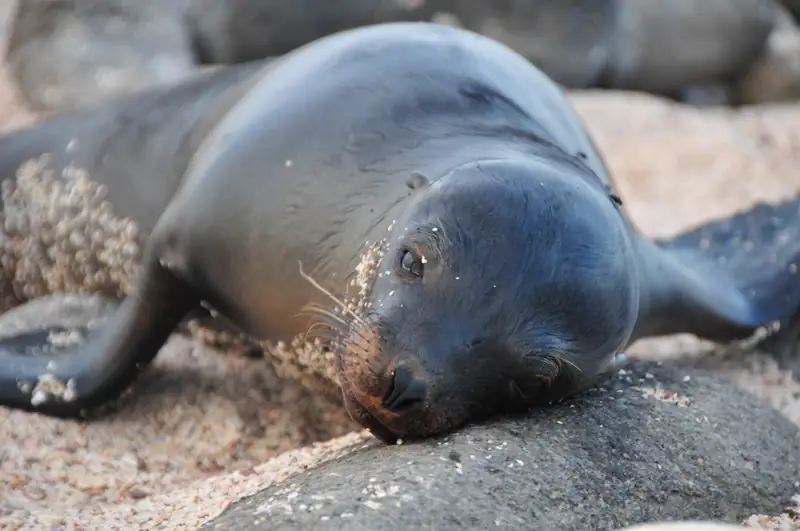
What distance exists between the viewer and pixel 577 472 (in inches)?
83.9

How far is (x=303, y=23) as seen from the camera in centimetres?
624

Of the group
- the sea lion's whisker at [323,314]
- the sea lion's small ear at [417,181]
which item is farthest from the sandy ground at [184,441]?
the sea lion's small ear at [417,181]

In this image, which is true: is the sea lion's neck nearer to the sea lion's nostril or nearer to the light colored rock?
the sea lion's nostril

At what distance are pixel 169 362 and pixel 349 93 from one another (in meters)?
1.11

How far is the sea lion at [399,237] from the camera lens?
2.14 metres

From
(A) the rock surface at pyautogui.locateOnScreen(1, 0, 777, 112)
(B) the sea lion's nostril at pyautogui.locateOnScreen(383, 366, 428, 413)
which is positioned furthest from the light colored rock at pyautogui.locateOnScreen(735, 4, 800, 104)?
(B) the sea lion's nostril at pyautogui.locateOnScreen(383, 366, 428, 413)

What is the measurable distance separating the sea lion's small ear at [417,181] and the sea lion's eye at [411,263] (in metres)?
0.26

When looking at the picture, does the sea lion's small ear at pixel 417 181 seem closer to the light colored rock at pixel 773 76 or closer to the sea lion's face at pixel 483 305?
the sea lion's face at pixel 483 305

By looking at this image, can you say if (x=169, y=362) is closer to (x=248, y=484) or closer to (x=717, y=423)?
(x=248, y=484)

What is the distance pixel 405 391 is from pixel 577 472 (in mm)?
413

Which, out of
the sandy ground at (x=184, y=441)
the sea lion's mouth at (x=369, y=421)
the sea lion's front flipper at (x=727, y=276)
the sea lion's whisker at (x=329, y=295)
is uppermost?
the sea lion's whisker at (x=329, y=295)

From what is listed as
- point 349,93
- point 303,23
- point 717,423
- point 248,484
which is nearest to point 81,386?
point 248,484

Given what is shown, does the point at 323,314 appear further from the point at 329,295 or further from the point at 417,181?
the point at 417,181

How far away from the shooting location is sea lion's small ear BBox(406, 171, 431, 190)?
2.41 m
